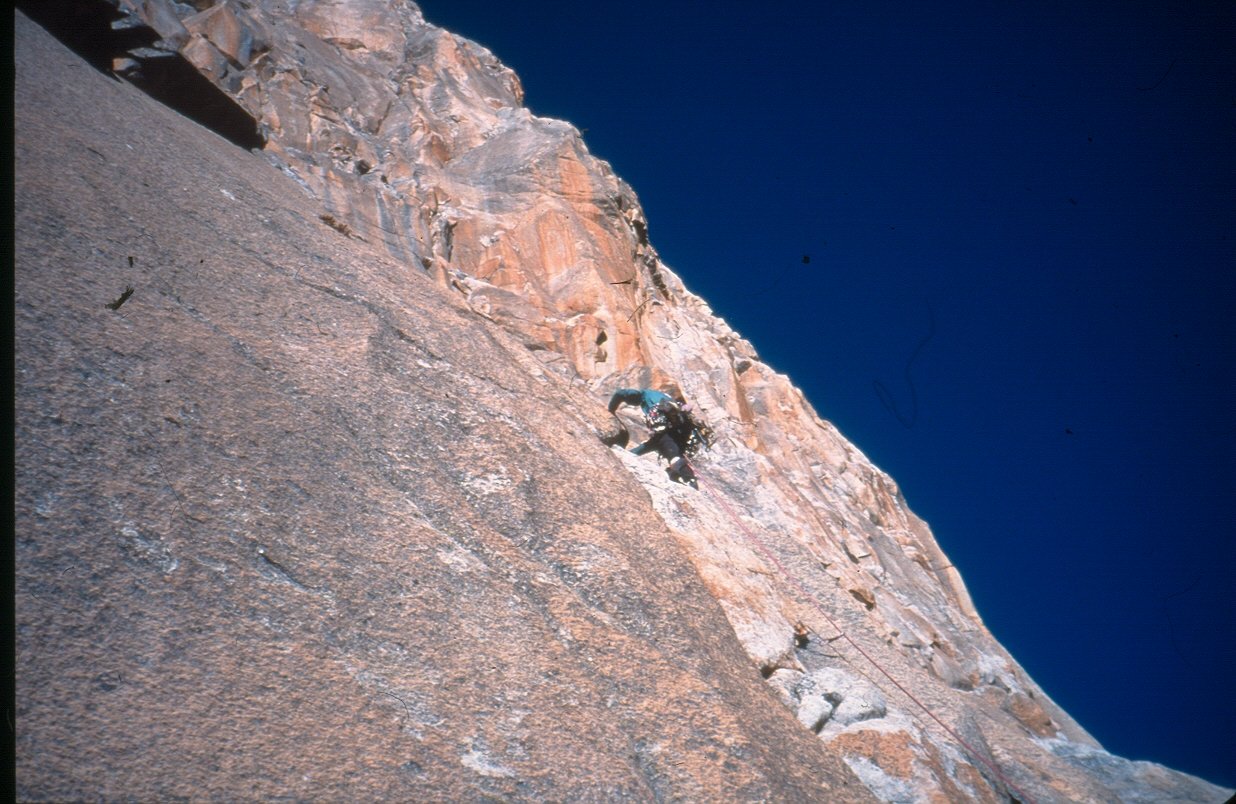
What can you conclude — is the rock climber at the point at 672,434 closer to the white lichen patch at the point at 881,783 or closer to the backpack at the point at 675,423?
the backpack at the point at 675,423

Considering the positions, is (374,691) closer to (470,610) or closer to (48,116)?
(470,610)

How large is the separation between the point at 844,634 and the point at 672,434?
4.50 metres

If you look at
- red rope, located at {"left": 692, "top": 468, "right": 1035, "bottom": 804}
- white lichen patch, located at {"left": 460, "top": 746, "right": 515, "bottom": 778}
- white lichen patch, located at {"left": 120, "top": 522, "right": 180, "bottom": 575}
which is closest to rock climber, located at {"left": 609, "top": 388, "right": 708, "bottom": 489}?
red rope, located at {"left": 692, "top": 468, "right": 1035, "bottom": 804}

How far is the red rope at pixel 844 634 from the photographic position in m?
9.23

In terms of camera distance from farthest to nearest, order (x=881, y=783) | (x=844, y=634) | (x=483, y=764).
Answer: (x=844, y=634)
(x=881, y=783)
(x=483, y=764)

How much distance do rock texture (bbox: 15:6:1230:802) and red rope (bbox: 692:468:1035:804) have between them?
61mm

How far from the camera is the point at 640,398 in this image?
45.3 ft

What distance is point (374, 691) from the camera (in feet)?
13.2

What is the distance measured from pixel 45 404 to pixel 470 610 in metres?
3.27

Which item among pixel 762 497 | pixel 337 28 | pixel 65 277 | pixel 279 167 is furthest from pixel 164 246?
pixel 337 28

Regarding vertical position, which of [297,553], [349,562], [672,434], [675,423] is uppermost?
[675,423]

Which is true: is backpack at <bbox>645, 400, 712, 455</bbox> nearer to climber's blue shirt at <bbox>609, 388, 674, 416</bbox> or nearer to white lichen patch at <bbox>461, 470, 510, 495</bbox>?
climber's blue shirt at <bbox>609, 388, 674, 416</bbox>

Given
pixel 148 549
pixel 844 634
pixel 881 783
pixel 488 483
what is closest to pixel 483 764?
pixel 148 549

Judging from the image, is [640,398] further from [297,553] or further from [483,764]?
[483,764]
